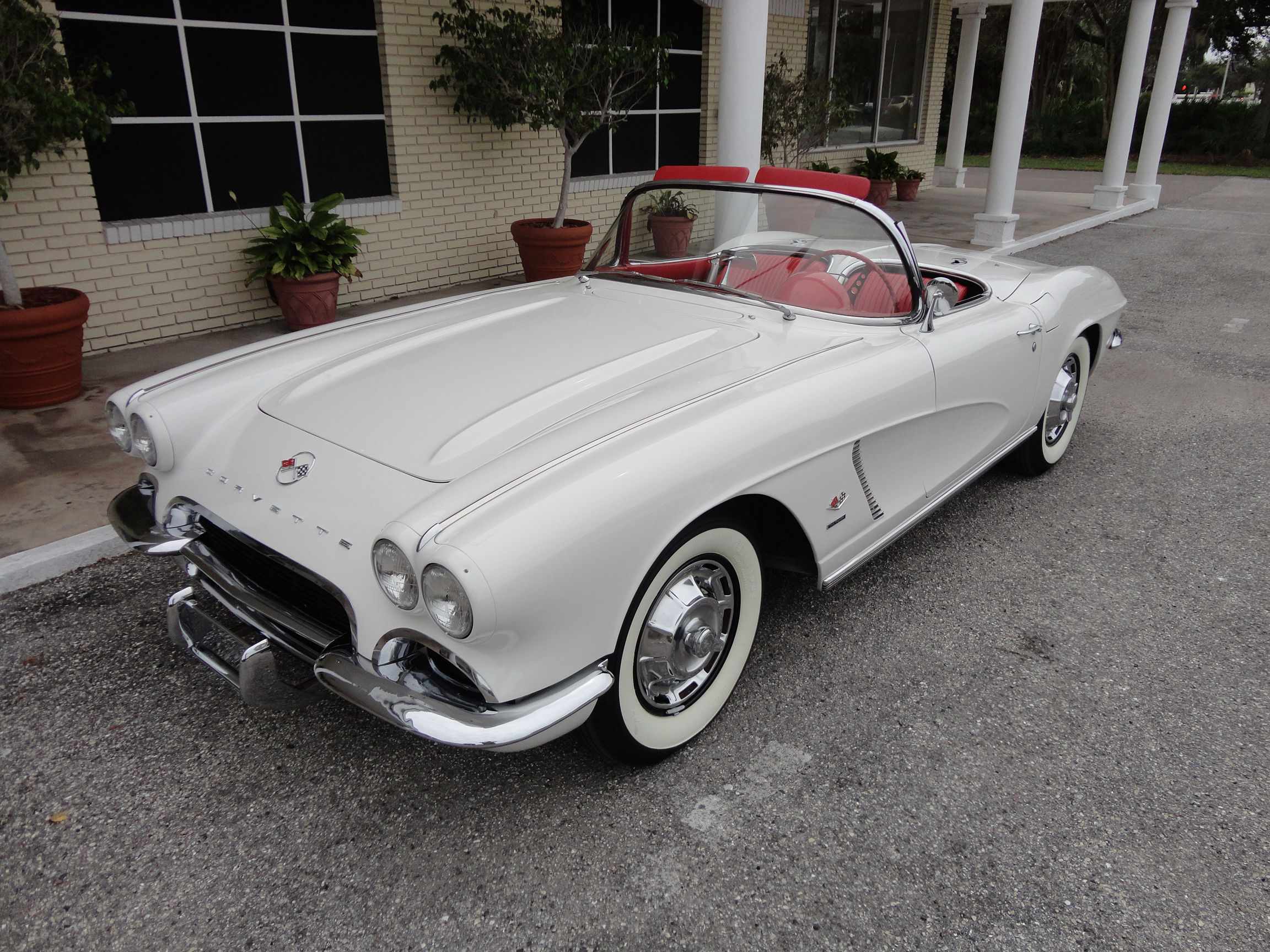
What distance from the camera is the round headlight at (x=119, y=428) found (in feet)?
8.95

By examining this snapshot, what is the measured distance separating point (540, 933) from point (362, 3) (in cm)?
711

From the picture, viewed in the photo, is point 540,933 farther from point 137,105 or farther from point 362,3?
point 362,3

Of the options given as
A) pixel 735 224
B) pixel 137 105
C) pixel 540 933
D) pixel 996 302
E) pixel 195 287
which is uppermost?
pixel 137 105

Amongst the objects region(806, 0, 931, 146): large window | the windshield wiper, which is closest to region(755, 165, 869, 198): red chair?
the windshield wiper

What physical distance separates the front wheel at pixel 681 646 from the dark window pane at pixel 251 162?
18.3 ft

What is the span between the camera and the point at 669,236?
353cm

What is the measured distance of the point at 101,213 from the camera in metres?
5.93

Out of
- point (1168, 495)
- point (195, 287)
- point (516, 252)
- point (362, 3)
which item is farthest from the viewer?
point (516, 252)

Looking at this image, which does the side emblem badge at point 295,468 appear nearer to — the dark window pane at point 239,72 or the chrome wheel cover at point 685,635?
the chrome wheel cover at point 685,635

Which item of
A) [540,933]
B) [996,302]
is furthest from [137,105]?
[540,933]

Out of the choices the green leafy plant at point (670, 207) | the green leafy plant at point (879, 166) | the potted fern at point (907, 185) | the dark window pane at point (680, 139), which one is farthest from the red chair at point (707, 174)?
the potted fern at point (907, 185)

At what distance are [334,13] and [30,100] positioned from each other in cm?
278

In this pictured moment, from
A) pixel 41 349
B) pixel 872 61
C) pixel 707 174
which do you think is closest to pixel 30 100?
pixel 41 349

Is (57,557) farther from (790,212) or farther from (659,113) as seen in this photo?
(659,113)
